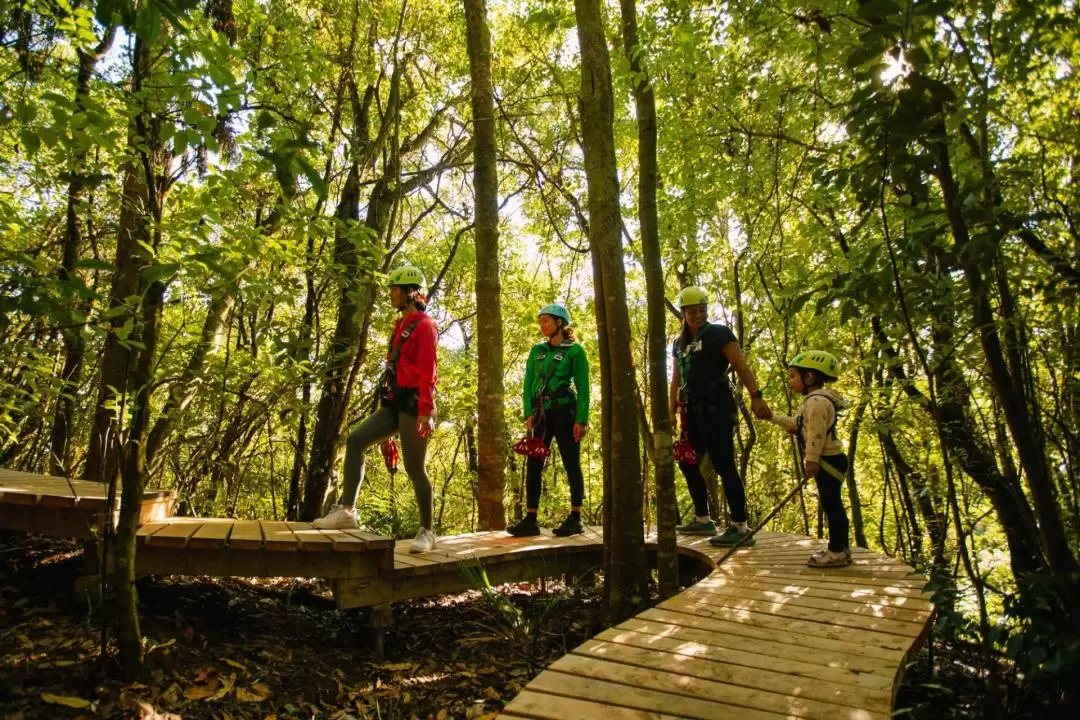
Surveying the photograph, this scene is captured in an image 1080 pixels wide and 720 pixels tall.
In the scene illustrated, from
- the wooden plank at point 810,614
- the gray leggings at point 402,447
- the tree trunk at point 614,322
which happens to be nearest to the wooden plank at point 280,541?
the gray leggings at point 402,447

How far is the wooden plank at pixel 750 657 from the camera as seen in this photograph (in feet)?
9.10

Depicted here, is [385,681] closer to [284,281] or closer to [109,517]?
[109,517]

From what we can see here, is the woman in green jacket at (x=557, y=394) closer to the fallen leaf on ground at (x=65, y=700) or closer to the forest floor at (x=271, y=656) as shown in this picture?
the forest floor at (x=271, y=656)

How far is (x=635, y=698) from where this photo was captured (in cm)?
254

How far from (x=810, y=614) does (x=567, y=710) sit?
2.00 meters

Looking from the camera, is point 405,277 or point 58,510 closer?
point 58,510

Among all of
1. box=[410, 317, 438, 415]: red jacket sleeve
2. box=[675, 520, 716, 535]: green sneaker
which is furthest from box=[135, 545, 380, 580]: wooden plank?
box=[675, 520, 716, 535]: green sneaker

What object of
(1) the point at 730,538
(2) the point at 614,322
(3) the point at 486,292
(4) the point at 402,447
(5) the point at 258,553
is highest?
(3) the point at 486,292

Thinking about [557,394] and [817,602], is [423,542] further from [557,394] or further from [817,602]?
[817,602]

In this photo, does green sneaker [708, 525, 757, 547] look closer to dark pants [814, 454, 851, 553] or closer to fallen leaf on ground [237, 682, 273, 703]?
dark pants [814, 454, 851, 553]

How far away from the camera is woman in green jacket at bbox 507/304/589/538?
6.10m

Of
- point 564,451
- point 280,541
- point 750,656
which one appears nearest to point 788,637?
point 750,656

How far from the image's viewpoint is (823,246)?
8789 mm

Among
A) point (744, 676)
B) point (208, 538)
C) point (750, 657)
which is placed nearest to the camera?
point (744, 676)
